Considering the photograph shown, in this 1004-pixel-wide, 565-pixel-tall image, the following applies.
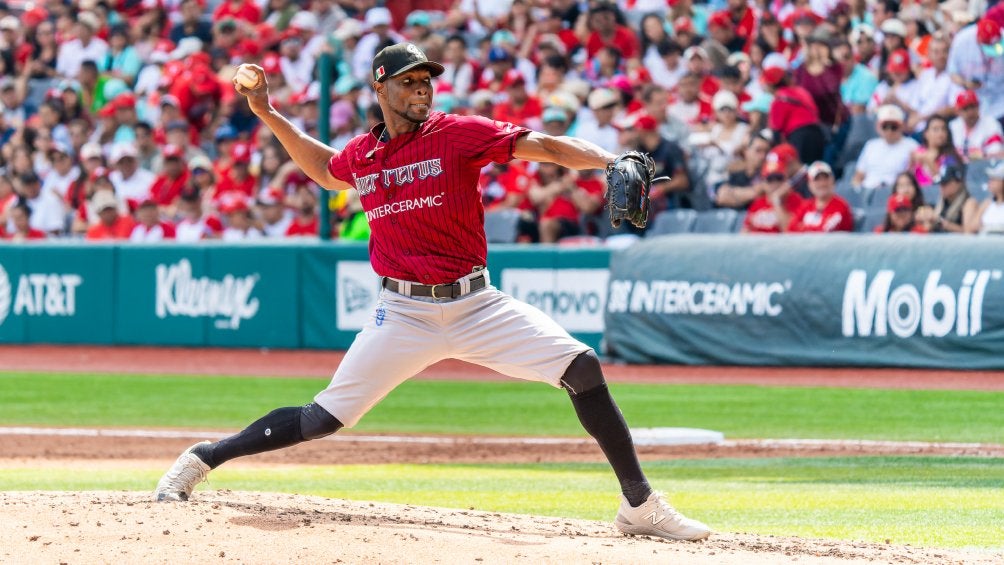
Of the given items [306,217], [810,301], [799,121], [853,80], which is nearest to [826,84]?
[853,80]

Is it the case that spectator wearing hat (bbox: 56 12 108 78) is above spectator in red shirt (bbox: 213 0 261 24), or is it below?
below

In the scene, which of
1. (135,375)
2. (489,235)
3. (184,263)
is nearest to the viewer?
(135,375)

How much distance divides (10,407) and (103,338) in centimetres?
548

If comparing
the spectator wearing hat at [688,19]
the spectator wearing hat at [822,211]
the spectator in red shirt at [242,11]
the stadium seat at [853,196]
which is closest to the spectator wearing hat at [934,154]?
the stadium seat at [853,196]

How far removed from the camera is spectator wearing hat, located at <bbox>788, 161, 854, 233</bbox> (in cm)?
1425

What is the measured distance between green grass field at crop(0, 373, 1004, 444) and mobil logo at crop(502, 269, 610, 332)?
48.6 inches

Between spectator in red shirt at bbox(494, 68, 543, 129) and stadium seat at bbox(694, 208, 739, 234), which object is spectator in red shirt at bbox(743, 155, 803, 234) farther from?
spectator in red shirt at bbox(494, 68, 543, 129)

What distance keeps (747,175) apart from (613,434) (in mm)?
9927

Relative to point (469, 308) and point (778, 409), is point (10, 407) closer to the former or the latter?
point (778, 409)

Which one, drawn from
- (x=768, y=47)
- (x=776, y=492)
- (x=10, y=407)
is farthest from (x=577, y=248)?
(x=776, y=492)

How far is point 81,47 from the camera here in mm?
22562

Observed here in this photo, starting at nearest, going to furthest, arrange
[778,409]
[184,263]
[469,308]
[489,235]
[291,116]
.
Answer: [469,308]
[778,409]
[489,235]
[184,263]
[291,116]

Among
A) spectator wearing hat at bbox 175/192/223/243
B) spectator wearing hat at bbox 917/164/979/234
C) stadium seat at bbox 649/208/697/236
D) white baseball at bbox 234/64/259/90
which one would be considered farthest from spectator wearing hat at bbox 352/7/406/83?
white baseball at bbox 234/64/259/90

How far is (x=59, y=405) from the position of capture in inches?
505
